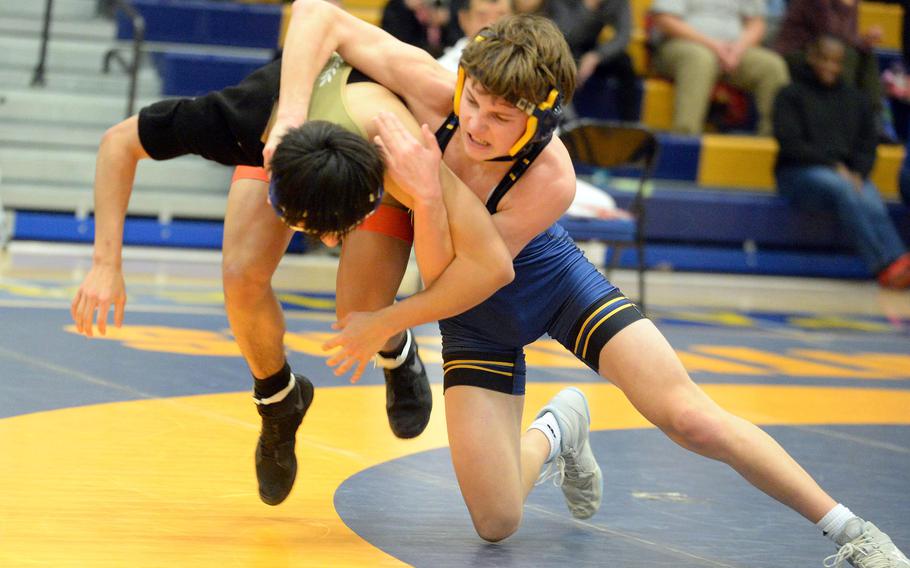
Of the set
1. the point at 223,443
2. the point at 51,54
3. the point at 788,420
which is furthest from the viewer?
the point at 51,54

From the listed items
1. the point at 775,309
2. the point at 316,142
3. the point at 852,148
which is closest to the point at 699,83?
the point at 852,148

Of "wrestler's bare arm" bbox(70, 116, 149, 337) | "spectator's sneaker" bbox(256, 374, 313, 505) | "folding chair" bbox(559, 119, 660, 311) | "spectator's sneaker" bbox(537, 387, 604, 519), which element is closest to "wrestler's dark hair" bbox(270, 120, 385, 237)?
"wrestler's bare arm" bbox(70, 116, 149, 337)

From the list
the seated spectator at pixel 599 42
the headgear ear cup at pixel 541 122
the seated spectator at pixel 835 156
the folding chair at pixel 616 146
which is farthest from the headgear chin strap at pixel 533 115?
the seated spectator at pixel 835 156

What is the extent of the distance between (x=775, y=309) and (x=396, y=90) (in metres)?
5.48

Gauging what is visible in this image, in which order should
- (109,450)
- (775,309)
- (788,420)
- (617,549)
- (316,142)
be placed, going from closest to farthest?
(316,142) → (617,549) → (109,450) → (788,420) → (775,309)

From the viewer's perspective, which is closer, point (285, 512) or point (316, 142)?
point (316, 142)

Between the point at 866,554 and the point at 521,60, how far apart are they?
1.17 m

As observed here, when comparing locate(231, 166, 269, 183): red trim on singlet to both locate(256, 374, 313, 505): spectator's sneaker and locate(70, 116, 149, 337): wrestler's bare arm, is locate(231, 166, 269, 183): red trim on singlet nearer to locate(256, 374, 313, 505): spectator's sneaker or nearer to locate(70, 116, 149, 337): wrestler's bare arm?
locate(70, 116, 149, 337): wrestler's bare arm

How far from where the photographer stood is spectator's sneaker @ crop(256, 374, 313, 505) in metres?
3.05

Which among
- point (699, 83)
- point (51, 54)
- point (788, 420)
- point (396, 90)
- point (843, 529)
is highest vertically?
point (396, 90)

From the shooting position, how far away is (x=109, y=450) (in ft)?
11.3

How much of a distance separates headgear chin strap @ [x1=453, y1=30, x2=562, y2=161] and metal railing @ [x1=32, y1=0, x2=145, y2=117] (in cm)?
573

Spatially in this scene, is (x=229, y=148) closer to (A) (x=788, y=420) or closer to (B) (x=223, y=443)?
(B) (x=223, y=443)

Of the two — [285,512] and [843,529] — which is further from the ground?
[843,529]
